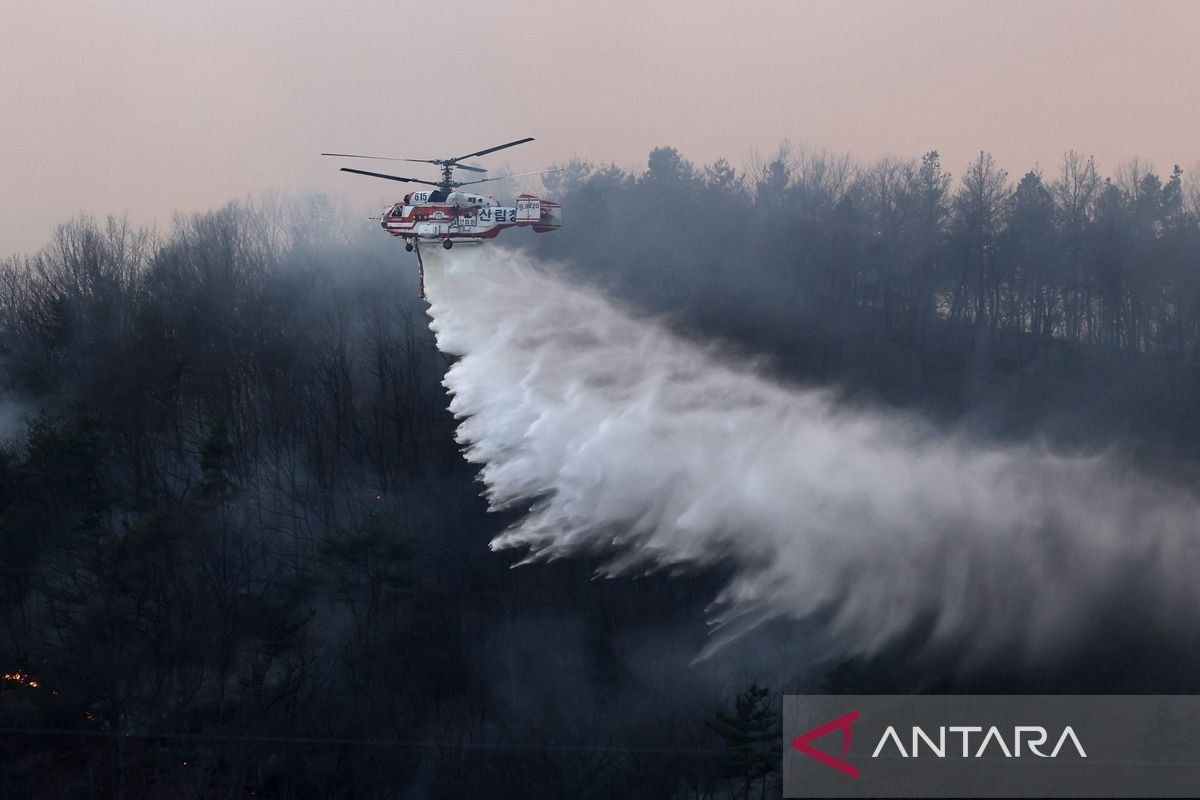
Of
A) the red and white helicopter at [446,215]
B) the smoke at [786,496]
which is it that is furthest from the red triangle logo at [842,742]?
the red and white helicopter at [446,215]

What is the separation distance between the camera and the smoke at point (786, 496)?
40.9 meters

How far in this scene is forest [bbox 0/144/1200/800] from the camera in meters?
45.3

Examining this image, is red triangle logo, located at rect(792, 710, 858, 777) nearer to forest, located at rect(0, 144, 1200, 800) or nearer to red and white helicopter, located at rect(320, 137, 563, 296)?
forest, located at rect(0, 144, 1200, 800)

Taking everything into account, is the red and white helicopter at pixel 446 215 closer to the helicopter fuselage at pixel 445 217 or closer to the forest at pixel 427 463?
the helicopter fuselage at pixel 445 217

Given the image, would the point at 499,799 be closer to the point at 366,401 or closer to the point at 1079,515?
the point at 1079,515

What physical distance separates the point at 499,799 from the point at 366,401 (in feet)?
84.7

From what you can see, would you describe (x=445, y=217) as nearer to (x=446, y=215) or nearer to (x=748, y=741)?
(x=446, y=215)

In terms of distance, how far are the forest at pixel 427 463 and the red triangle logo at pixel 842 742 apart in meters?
0.96

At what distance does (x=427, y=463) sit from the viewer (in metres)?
61.6

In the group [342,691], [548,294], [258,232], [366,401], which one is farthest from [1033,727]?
[258,232]

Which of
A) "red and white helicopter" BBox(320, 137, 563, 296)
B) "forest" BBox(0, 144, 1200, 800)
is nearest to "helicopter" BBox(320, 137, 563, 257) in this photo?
"red and white helicopter" BBox(320, 137, 563, 296)

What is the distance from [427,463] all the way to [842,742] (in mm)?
26114

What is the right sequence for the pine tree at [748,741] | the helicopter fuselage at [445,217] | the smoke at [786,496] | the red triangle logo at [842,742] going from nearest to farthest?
the pine tree at [748,741] < the red triangle logo at [842,742] < the helicopter fuselage at [445,217] < the smoke at [786,496]

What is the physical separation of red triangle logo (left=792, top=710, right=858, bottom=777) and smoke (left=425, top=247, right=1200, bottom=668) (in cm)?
361
